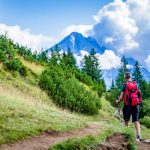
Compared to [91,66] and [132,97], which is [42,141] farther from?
[91,66]

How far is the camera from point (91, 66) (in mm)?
98125

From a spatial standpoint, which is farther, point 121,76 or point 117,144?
point 121,76

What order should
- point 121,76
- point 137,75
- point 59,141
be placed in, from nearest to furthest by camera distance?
1. point 59,141
2. point 121,76
3. point 137,75

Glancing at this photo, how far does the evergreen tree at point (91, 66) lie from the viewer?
95562 millimetres

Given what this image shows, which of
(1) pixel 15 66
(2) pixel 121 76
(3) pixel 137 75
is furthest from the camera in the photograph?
(3) pixel 137 75

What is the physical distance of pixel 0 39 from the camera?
3322 cm

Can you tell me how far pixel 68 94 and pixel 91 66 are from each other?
67.7m

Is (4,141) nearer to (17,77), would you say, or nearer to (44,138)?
(44,138)

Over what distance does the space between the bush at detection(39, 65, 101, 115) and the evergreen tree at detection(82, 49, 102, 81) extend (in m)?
61.8

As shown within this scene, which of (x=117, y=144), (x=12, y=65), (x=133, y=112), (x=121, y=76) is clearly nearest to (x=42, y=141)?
(x=117, y=144)

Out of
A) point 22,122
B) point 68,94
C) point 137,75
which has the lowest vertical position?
point 22,122

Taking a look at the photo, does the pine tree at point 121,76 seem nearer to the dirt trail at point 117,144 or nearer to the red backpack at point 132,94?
the red backpack at point 132,94

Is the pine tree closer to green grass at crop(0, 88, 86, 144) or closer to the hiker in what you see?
green grass at crop(0, 88, 86, 144)

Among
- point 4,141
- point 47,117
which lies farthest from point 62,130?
point 4,141
